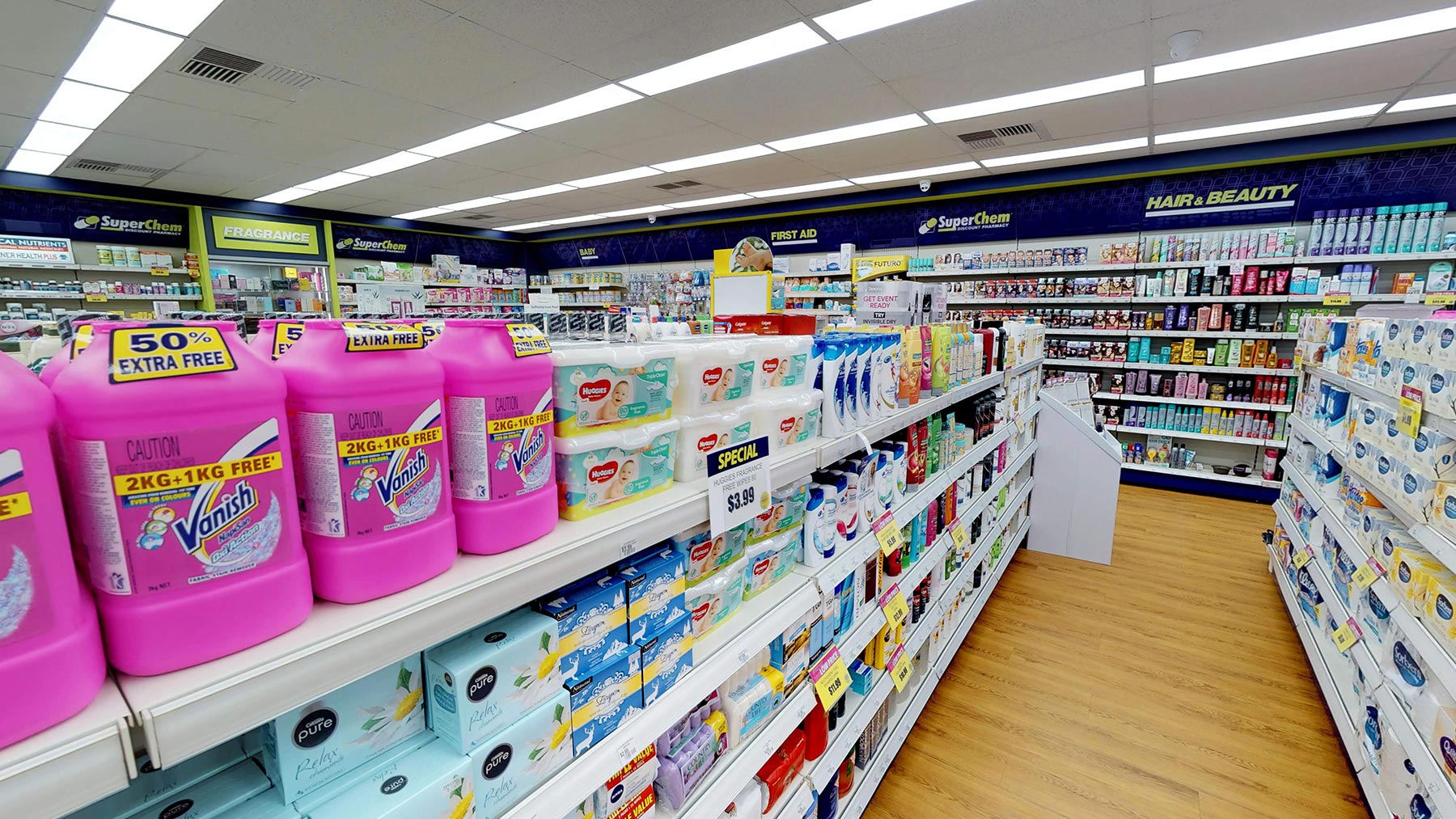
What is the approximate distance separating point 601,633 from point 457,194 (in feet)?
28.3

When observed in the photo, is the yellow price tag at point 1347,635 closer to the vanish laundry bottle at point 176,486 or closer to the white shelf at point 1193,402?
the vanish laundry bottle at point 176,486

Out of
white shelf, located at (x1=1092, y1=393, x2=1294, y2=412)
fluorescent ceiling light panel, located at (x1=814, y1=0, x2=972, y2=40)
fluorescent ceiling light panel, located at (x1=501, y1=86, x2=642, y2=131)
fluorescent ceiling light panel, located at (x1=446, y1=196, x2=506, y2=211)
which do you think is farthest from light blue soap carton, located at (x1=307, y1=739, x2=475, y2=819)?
fluorescent ceiling light panel, located at (x1=446, y1=196, x2=506, y2=211)

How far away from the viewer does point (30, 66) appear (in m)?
3.78

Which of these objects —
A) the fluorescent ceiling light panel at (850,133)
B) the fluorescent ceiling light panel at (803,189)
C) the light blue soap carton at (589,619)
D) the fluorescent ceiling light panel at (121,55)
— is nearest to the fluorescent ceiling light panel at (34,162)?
the fluorescent ceiling light panel at (121,55)

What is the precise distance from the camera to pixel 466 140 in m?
5.60

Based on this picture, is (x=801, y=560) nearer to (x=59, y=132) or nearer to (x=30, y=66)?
(x=30, y=66)

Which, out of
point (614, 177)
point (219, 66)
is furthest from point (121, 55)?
point (614, 177)

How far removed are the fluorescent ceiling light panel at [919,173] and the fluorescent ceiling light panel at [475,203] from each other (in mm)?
4975

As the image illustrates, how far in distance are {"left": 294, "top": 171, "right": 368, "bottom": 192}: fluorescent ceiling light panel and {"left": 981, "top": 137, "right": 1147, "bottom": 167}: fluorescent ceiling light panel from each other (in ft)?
23.1

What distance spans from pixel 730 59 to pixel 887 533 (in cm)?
329

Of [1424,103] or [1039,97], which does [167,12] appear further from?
[1424,103]

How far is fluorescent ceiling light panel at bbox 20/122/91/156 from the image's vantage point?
510 cm

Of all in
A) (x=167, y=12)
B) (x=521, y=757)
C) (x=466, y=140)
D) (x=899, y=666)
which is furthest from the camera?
(x=466, y=140)

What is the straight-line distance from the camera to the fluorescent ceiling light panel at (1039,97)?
419 centimetres
